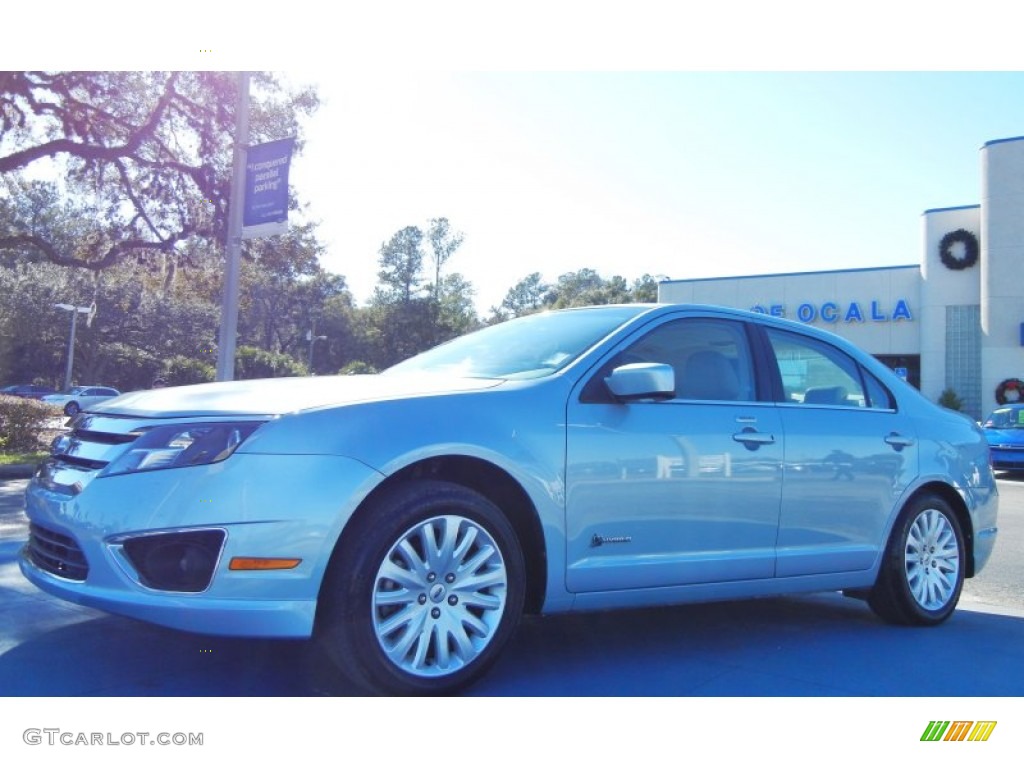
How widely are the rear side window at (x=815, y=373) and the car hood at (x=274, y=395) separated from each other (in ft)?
5.94

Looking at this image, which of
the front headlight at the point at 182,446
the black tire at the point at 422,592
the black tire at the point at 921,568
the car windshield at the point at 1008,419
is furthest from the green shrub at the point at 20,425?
the car windshield at the point at 1008,419

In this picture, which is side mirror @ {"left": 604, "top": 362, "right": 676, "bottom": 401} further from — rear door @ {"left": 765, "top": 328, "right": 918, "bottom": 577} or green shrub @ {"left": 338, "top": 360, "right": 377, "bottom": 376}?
green shrub @ {"left": 338, "top": 360, "right": 377, "bottom": 376}

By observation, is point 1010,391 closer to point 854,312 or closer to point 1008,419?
point 854,312

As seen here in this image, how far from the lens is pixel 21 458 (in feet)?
48.3

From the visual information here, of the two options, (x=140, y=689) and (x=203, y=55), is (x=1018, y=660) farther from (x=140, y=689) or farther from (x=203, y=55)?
(x=203, y=55)

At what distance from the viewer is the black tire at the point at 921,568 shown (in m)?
5.31

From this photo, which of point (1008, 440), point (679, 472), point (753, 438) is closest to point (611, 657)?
point (679, 472)

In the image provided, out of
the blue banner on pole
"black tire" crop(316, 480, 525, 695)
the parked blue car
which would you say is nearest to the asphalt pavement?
"black tire" crop(316, 480, 525, 695)

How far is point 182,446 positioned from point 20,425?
14.7 meters

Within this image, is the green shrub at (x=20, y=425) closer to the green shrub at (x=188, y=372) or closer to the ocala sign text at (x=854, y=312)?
the green shrub at (x=188, y=372)

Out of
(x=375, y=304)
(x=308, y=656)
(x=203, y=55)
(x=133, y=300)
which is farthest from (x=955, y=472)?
(x=375, y=304)

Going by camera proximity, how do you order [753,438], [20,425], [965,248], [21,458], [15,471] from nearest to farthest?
1. [753,438]
2. [15,471]
3. [21,458]
4. [20,425]
5. [965,248]

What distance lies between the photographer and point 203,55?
8.21 meters
